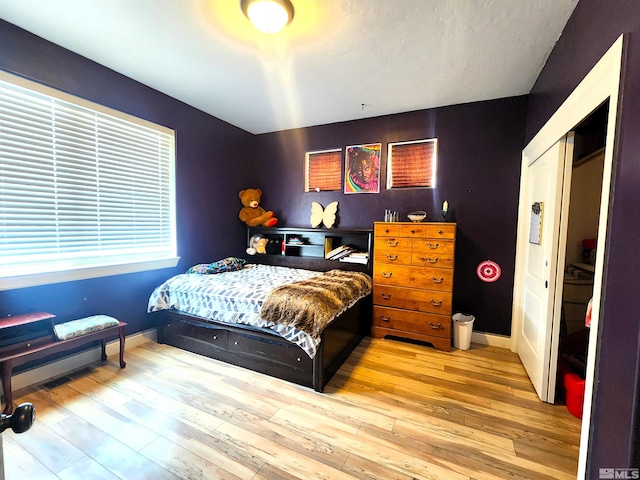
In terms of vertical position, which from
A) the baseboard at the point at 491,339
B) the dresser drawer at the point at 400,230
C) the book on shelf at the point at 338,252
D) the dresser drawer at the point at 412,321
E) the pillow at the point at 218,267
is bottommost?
the baseboard at the point at 491,339

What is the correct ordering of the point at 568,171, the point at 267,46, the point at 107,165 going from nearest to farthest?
the point at 568,171 → the point at 267,46 → the point at 107,165

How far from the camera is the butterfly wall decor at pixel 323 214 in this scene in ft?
11.6

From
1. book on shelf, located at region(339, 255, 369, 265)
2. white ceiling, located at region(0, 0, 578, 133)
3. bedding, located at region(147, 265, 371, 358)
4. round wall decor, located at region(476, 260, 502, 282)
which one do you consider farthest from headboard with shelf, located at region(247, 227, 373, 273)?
white ceiling, located at region(0, 0, 578, 133)

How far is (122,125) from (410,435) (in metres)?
3.44

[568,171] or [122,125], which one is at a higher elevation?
[122,125]

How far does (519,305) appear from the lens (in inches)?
105

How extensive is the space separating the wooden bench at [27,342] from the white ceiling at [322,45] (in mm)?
2068

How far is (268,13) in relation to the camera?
1614 mm

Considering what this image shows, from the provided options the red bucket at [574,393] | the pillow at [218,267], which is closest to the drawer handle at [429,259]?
the red bucket at [574,393]

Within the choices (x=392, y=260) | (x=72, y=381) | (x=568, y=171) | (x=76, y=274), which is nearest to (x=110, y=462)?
(x=72, y=381)

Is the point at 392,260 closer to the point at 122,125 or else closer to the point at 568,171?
the point at 568,171

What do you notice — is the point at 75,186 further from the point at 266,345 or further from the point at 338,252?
the point at 338,252

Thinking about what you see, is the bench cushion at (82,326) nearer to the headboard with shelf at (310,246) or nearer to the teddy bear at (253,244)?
the teddy bear at (253,244)

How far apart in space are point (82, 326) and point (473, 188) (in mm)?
3830
